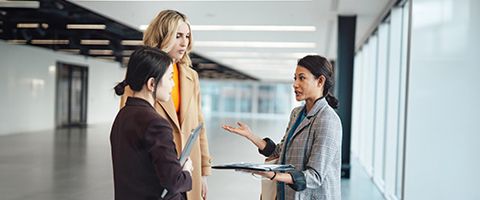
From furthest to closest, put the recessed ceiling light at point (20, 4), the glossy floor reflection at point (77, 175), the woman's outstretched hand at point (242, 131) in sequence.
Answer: the recessed ceiling light at point (20, 4), the glossy floor reflection at point (77, 175), the woman's outstretched hand at point (242, 131)

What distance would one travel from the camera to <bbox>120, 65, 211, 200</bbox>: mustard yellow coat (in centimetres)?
208

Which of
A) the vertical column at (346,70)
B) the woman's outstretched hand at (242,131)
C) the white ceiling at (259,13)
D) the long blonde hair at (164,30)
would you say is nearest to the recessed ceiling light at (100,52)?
the white ceiling at (259,13)

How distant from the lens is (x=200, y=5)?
831 centimetres

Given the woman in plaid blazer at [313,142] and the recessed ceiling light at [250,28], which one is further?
the recessed ceiling light at [250,28]

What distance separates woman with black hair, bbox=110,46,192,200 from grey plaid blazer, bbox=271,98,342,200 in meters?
0.52

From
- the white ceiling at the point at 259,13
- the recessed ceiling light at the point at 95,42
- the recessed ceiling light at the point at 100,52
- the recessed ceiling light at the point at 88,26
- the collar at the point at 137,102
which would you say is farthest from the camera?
the recessed ceiling light at the point at 100,52

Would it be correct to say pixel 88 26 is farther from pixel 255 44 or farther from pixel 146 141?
pixel 146 141

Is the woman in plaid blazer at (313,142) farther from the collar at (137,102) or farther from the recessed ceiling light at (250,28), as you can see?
the recessed ceiling light at (250,28)

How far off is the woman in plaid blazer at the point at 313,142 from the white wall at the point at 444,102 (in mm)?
1736

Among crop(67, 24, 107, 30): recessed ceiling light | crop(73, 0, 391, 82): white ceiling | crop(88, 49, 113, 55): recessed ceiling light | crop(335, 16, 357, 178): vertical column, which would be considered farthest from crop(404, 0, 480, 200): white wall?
crop(88, 49, 113, 55): recessed ceiling light

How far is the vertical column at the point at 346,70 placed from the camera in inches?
335

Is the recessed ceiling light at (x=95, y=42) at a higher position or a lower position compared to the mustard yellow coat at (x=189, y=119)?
higher

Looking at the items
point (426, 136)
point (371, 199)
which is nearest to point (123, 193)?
point (426, 136)

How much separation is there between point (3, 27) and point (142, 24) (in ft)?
15.6
